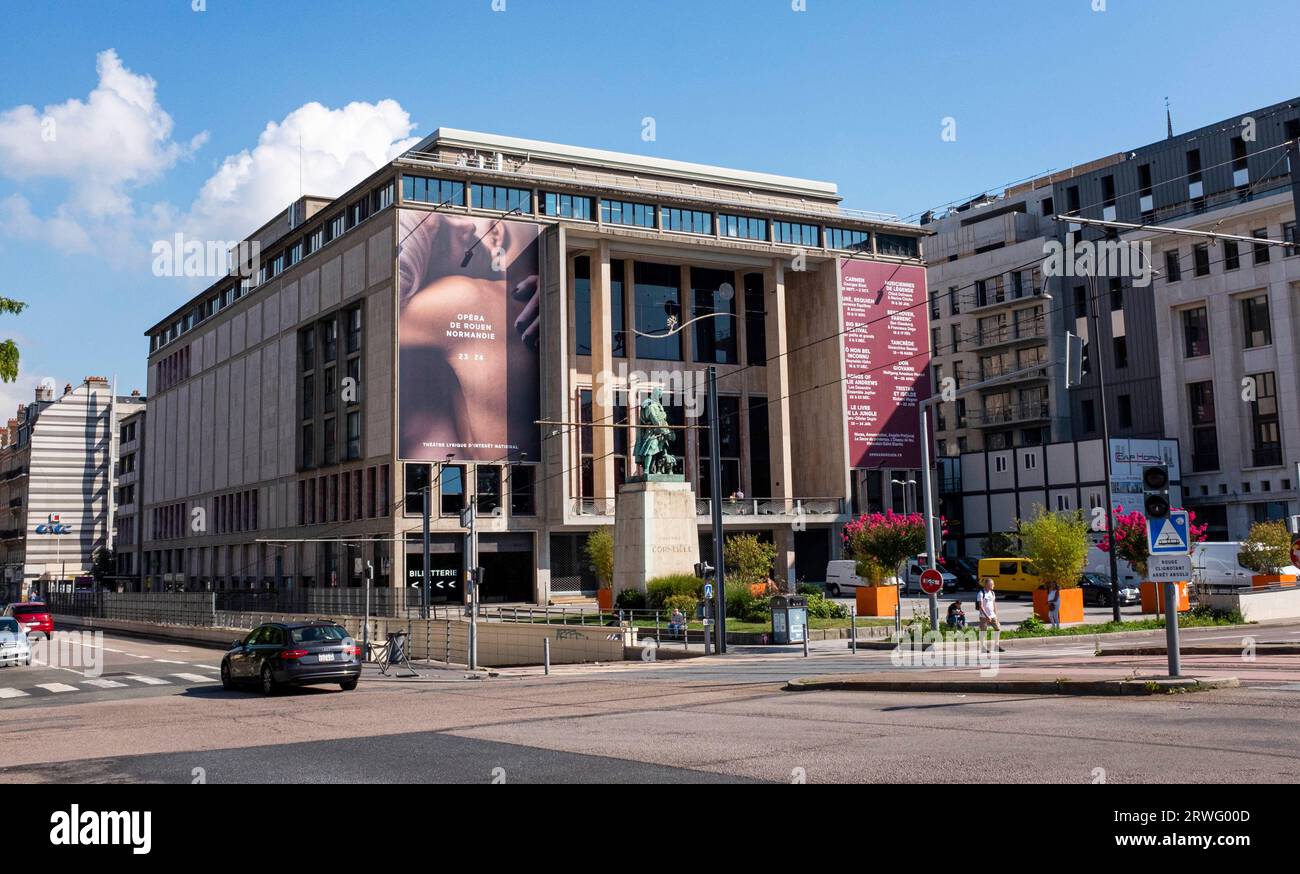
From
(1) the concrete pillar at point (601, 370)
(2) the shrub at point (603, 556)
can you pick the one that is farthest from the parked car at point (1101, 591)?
(1) the concrete pillar at point (601, 370)

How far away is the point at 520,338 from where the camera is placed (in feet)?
222

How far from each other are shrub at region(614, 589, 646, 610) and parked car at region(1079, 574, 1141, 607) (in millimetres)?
20929

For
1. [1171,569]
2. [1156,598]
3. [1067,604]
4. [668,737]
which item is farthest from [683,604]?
[668,737]

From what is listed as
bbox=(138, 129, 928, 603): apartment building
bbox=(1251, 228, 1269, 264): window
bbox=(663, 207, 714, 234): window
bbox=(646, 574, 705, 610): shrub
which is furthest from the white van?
bbox=(1251, 228, 1269, 264): window

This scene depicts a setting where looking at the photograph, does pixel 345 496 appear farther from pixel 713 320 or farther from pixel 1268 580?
pixel 1268 580

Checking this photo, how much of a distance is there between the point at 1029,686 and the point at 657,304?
60.8m

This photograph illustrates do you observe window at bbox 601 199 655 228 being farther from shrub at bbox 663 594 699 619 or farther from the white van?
shrub at bbox 663 594 699 619

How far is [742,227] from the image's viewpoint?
77438 mm

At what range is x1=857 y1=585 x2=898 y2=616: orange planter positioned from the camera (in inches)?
1604

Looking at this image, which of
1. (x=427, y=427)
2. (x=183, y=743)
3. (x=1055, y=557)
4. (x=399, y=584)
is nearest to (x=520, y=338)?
(x=427, y=427)

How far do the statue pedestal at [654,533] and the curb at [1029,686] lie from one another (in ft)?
67.0

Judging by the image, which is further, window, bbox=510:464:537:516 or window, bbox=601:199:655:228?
window, bbox=601:199:655:228

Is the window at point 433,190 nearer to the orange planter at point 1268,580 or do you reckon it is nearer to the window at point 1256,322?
the orange planter at point 1268,580

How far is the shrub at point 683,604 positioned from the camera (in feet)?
121
